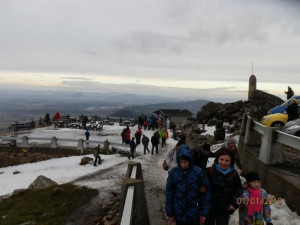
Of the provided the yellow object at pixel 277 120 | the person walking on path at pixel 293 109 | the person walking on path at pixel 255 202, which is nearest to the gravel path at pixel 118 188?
the person walking on path at pixel 255 202

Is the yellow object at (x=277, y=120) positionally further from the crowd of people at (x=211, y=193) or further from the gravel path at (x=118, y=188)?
the crowd of people at (x=211, y=193)

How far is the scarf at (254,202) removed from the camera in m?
4.26

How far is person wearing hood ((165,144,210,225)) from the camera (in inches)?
167

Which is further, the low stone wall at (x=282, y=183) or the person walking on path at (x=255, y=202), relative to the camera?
the low stone wall at (x=282, y=183)

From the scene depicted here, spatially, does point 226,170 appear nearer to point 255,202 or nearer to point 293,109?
point 255,202

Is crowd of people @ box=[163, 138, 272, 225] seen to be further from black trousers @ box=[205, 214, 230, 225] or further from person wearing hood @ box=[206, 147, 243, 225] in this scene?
black trousers @ box=[205, 214, 230, 225]

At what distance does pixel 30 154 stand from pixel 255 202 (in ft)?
68.5

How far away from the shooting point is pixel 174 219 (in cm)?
443

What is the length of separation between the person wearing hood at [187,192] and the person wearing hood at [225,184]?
0.58ft

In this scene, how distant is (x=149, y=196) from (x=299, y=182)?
4.68 metres

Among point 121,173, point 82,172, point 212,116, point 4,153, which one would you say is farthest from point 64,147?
point 212,116

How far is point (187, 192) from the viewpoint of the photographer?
428 cm

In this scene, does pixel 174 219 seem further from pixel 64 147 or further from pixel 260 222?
pixel 64 147

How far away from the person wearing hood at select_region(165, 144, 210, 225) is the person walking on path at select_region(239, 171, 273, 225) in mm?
607
